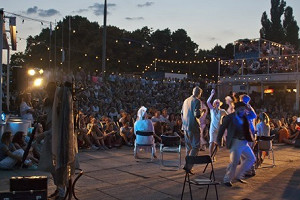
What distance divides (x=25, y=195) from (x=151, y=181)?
3.50 metres

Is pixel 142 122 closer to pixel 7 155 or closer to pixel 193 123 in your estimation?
pixel 193 123

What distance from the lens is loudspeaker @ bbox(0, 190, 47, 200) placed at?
440 cm

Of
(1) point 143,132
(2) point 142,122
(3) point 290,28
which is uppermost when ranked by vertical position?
(3) point 290,28

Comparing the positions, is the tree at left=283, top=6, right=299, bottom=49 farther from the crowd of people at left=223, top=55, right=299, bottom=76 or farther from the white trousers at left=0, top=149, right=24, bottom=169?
the white trousers at left=0, top=149, right=24, bottom=169

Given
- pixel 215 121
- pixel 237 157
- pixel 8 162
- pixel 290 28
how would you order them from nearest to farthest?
pixel 237 157 → pixel 8 162 → pixel 215 121 → pixel 290 28

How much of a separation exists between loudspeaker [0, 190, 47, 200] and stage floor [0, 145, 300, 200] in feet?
5.60

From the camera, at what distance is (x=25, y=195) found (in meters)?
4.48

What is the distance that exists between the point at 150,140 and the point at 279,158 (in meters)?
4.28

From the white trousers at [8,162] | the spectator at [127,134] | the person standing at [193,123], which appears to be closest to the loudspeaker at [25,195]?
the white trousers at [8,162]

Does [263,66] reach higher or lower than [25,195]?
higher

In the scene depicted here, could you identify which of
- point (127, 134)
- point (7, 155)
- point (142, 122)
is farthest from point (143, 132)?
point (7, 155)

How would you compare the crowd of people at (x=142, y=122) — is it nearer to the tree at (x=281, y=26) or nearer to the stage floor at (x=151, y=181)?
the stage floor at (x=151, y=181)

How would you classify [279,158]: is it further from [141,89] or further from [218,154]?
[141,89]

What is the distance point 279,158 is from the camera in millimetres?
11406
